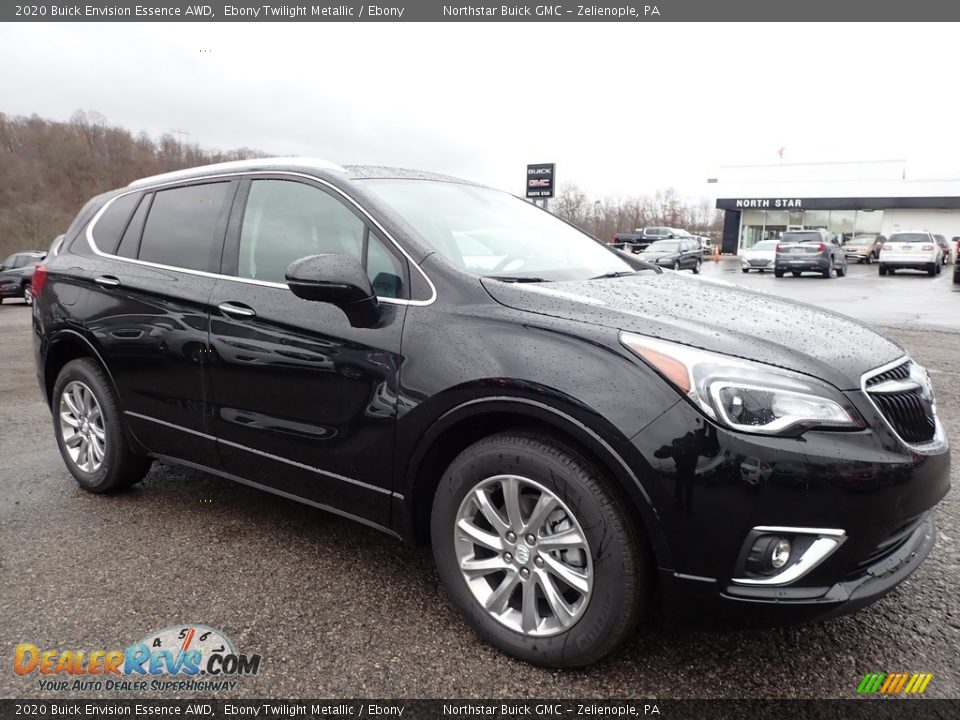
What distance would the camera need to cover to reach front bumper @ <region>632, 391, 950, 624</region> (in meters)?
1.89

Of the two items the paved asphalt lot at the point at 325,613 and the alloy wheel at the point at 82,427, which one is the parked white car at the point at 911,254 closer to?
the paved asphalt lot at the point at 325,613

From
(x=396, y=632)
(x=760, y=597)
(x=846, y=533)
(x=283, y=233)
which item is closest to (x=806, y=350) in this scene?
(x=846, y=533)

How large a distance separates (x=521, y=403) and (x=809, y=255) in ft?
79.3

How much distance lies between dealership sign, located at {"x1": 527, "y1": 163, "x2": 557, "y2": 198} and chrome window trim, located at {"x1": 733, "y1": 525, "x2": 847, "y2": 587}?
25940 mm

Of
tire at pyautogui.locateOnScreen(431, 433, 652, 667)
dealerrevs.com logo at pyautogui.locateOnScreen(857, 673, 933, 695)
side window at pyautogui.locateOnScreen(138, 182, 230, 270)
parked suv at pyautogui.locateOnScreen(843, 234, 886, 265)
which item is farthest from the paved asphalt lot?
parked suv at pyautogui.locateOnScreen(843, 234, 886, 265)

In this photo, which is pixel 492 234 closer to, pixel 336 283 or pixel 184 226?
pixel 336 283

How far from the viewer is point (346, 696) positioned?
2.17 m

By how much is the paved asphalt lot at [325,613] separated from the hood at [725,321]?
0.88 m

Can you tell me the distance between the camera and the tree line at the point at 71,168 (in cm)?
6206

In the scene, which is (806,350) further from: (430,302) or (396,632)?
(396,632)

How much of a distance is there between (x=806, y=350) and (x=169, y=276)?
2.86m

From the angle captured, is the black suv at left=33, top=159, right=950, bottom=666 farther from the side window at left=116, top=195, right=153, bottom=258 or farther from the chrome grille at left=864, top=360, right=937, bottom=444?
the side window at left=116, top=195, right=153, bottom=258

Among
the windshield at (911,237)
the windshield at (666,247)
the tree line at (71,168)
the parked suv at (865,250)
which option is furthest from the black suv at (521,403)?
the tree line at (71,168)

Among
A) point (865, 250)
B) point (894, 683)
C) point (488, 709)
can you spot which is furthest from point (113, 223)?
point (865, 250)
